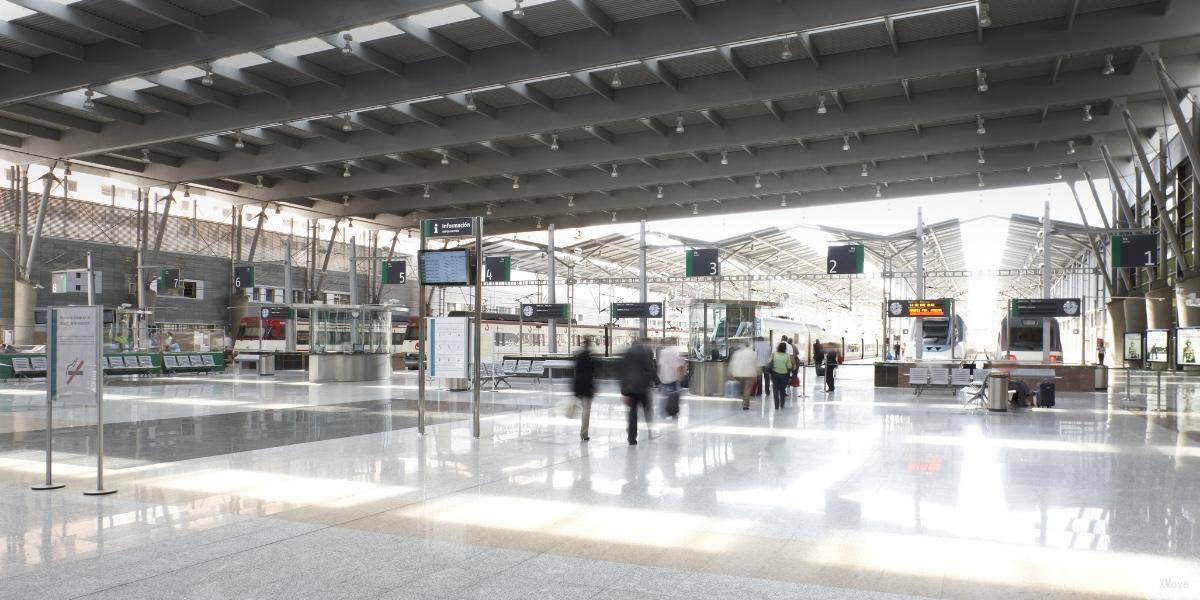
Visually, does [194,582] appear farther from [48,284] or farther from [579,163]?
[48,284]

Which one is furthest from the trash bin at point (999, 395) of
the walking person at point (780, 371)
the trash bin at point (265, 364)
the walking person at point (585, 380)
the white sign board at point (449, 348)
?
the trash bin at point (265, 364)

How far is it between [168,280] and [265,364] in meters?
4.70

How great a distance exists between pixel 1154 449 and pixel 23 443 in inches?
553

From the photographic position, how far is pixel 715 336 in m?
19.5

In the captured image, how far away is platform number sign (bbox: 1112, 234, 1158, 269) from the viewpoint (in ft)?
67.7

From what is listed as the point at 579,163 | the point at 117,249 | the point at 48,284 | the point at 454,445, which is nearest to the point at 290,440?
the point at 454,445

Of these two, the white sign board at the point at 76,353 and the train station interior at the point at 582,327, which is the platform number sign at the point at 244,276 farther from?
the white sign board at the point at 76,353

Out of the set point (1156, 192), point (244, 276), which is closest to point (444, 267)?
point (1156, 192)

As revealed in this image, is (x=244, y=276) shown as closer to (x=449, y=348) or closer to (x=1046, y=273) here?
(x=449, y=348)

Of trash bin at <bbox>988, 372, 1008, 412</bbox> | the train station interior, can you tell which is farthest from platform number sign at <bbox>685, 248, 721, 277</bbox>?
trash bin at <bbox>988, 372, 1008, 412</bbox>

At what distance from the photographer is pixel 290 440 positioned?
1070 cm

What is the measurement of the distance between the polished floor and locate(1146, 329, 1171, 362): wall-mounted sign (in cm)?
520

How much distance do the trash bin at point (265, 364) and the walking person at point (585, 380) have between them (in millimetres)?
22998

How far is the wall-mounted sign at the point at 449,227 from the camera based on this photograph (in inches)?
454
